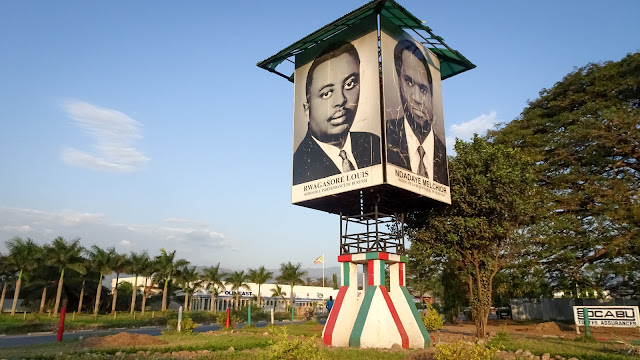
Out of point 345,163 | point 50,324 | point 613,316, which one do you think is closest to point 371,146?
point 345,163

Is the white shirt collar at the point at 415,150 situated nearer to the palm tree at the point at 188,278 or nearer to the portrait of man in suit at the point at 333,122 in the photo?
the portrait of man in suit at the point at 333,122

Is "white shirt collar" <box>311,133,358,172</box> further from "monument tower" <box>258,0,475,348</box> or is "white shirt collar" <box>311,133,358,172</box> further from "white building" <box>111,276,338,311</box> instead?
"white building" <box>111,276,338,311</box>

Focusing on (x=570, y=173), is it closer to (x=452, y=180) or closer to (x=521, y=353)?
(x=452, y=180)

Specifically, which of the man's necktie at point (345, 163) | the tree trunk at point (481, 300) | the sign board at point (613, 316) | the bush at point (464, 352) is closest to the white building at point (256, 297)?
the tree trunk at point (481, 300)

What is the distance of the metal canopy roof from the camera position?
21.3 metres

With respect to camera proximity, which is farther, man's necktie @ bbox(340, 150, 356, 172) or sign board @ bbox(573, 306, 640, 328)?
man's necktie @ bbox(340, 150, 356, 172)

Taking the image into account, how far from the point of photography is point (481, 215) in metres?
24.5

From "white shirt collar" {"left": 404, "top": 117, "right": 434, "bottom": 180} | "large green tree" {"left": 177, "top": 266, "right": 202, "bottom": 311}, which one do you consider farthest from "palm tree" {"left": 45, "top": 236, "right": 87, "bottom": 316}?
"white shirt collar" {"left": 404, "top": 117, "right": 434, "bottom": 180}

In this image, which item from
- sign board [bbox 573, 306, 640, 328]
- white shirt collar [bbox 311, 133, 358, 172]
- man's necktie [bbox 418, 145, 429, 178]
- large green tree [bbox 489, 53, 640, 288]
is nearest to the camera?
sign board [bbox 573, 306, 640, 328]

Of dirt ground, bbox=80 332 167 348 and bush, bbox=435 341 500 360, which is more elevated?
bush, bbox=435 341 500 360

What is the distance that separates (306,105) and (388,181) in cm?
756

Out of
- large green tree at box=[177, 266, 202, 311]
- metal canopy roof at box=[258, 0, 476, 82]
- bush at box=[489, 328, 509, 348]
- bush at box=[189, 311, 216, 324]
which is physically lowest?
bush at box=[189, 311, 216, 324]

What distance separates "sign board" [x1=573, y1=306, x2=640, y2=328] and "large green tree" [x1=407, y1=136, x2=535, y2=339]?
16.1ft

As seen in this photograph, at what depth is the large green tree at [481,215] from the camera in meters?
23.7
